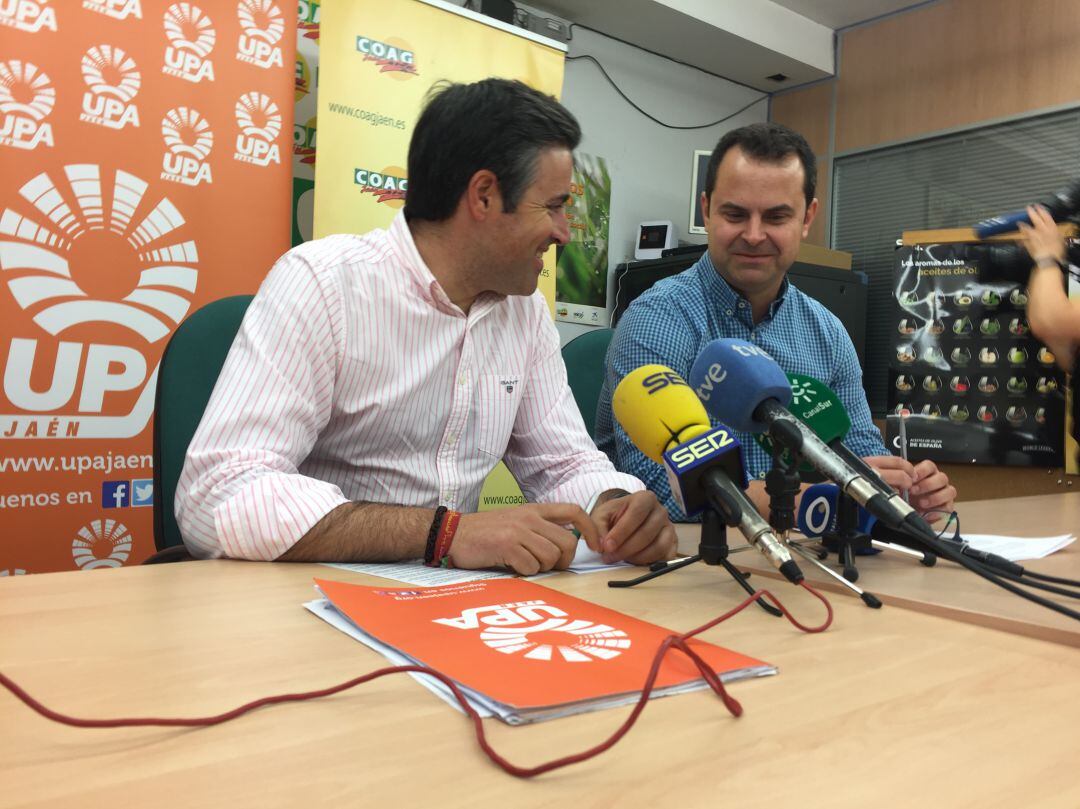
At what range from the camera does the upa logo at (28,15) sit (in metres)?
2.11

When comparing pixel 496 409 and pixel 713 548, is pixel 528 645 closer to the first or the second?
pixel 713 548

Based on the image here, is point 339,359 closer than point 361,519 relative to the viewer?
No

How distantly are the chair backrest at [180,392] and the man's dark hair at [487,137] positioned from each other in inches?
15.9

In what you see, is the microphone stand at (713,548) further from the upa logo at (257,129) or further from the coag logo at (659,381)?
the upa logo at (257,129)

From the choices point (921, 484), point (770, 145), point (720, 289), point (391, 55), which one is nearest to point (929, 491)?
point (921, 484)

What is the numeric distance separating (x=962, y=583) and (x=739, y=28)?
12.1 ft

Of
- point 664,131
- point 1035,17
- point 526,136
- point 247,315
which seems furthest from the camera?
point 664,131

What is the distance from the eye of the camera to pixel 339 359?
1250mm

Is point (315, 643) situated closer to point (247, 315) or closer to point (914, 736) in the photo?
point (914, 736)

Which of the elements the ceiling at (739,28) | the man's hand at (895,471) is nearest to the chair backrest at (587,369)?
the man's hand at (895,471)

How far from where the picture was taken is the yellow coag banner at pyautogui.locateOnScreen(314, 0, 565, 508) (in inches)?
104

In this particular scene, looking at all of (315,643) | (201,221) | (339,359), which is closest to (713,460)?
(315,643)

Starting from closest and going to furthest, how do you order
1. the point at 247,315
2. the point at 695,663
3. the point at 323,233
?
the point at 695,663 < the point at 247,315 < the point at 323,233

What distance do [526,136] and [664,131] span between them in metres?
3.20
